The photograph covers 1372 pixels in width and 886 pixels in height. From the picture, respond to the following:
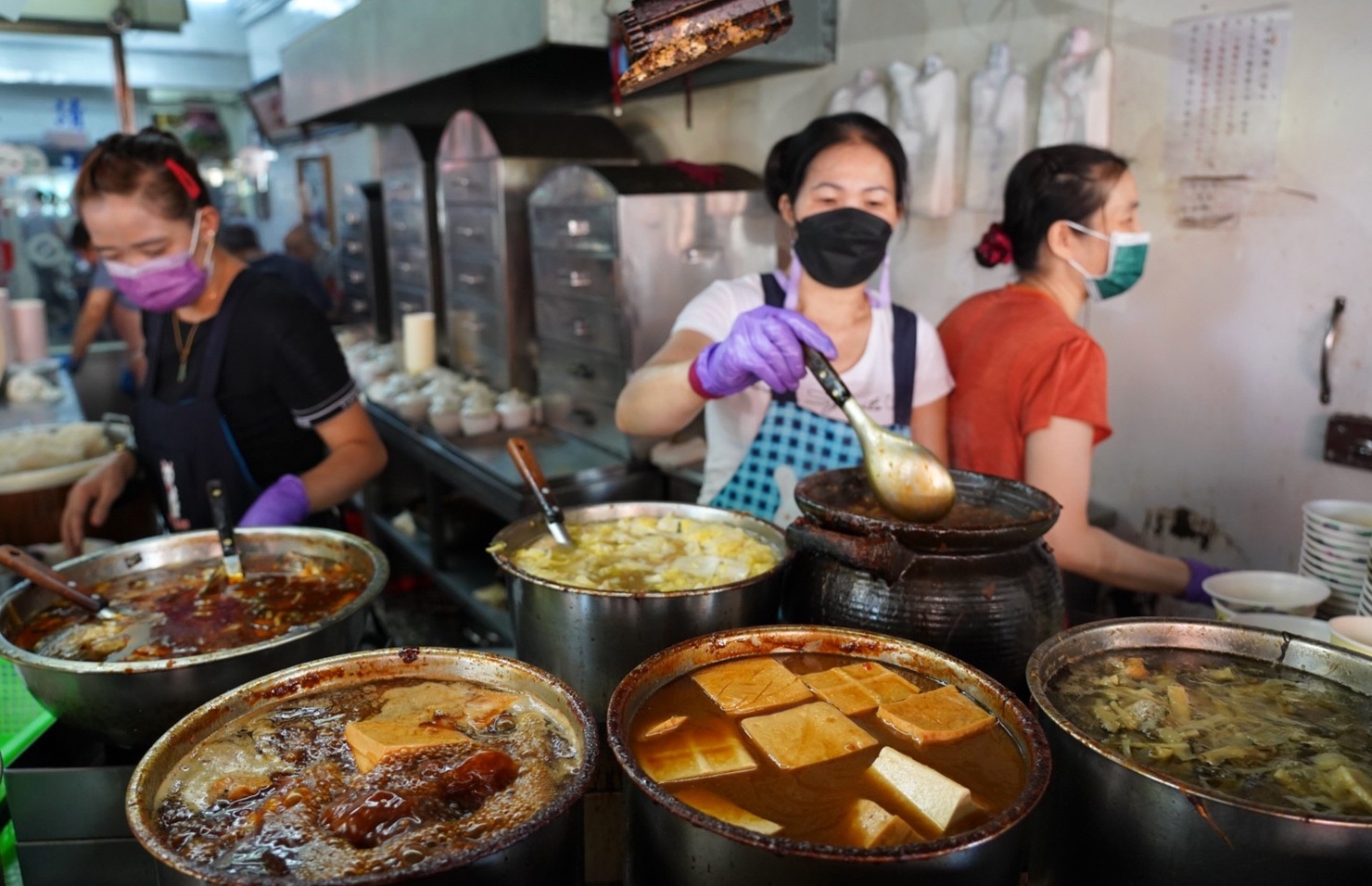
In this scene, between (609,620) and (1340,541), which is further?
(1340,541)

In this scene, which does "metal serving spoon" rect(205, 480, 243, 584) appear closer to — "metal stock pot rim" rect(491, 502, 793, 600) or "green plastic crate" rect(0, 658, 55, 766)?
"green plastic crate" rect(0, 658, 55, 766)

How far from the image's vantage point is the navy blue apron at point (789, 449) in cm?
245

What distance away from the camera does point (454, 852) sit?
0.86 m

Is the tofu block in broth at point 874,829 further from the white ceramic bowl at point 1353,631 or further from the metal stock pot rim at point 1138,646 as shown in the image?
the white ceramic bowl at point 1353,631

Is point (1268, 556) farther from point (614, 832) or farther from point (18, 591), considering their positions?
point (18, 591)

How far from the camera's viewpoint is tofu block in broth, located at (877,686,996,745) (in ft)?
3.86

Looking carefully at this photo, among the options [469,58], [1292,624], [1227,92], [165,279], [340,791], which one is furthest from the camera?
[469,58]

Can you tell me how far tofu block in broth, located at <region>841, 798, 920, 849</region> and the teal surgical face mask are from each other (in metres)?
2.12

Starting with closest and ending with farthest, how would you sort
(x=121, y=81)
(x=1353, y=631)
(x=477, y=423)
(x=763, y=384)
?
(x=1353, y=631), (x=763, y=384), (x=121, y=81), (x=477, y=423)

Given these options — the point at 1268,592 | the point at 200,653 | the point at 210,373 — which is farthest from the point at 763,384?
the point at 210,373

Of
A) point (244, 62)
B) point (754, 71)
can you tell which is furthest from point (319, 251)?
point (754, 71)

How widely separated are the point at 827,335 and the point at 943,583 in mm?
1003

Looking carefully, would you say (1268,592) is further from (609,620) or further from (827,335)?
(609,620)

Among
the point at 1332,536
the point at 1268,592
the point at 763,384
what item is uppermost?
the point at 763,384
